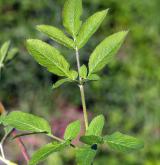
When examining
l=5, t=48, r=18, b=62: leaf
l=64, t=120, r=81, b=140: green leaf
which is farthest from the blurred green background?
l=64, t=120, r=81, b=140: green leaf

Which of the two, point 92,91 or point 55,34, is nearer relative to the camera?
point 55,34

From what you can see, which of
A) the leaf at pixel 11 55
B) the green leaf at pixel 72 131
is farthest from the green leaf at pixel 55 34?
the leaf at pixel 11 55

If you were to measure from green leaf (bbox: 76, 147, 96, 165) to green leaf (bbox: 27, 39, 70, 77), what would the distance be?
0.50ft

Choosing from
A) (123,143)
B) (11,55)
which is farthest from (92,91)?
(123,143)

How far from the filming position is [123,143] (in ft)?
2.41

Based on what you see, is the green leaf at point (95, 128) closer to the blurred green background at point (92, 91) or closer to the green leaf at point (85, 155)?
the green leaf at point (85, 155)

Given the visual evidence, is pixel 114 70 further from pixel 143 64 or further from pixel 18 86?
pixel 18 86

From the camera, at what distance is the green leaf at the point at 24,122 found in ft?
2.52

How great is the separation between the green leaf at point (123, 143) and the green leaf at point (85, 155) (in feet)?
0.13

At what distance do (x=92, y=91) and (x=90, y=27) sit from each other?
3.77 metres

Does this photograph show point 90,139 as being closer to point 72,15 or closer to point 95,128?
point 95,128

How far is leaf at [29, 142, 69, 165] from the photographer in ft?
2.31

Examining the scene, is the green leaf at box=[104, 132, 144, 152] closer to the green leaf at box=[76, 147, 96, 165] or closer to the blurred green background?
the green leaf at box=[76, 147, 96, 165]

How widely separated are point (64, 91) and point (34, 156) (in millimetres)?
3859
